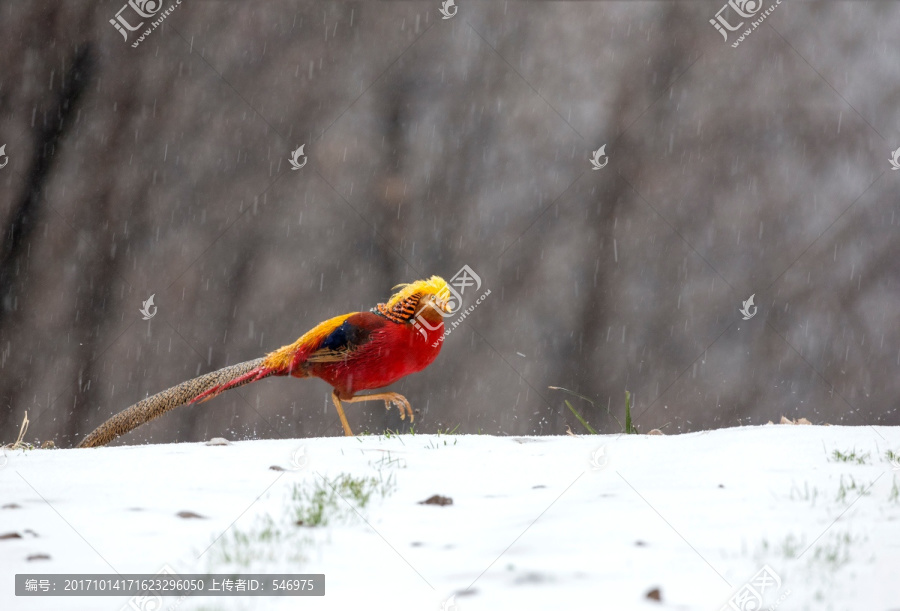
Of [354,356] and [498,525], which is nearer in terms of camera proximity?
[498,525]

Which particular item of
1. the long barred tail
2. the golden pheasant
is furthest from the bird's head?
the long barred tail

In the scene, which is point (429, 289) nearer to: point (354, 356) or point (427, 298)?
point (427, 298)

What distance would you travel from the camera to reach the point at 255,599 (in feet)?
6.28

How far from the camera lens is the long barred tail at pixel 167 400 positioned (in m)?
4.97

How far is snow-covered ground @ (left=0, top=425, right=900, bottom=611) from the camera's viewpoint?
6.27ft

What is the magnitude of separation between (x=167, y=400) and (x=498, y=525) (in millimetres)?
3321

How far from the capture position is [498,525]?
8.07 feet

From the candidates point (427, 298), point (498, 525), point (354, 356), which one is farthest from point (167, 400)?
point (498, 525)

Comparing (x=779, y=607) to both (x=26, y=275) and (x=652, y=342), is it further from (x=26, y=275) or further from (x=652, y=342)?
(x=26, y=275)

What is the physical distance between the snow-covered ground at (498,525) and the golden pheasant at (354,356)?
1.33 meters

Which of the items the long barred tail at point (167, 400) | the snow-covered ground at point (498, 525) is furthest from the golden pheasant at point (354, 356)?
the snow-covered ground at point (498, 525)

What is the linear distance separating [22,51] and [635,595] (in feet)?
31.3

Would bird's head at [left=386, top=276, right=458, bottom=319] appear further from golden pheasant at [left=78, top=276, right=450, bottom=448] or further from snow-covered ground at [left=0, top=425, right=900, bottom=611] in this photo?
snow-covered ground at [left=0, top=425, right=900, bottom=611]

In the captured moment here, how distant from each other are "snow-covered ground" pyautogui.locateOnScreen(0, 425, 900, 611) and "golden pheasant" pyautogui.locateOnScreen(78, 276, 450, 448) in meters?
1.33
